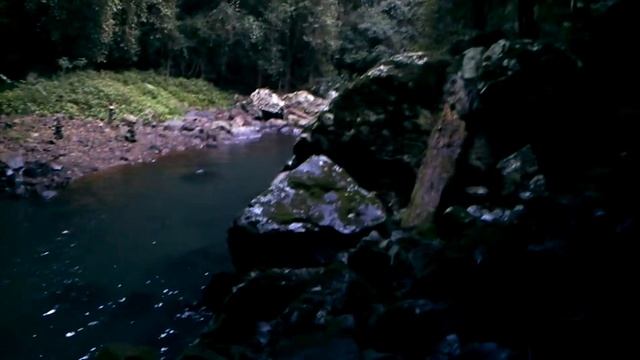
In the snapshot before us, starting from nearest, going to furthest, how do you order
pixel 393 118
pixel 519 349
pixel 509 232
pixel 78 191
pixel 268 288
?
1. pixel 519 349
2. pixel 509 232
3. pixel 268 288
4. pixel 393 118
5. pixel 78 191

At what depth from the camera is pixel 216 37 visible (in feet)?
91.8

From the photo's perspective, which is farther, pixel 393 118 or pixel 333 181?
pixel 393 118

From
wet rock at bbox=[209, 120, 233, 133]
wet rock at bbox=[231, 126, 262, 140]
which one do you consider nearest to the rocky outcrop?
wet rock at bbox=[209, 120, 233, 133]

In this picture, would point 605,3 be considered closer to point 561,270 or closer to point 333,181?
point 561,270

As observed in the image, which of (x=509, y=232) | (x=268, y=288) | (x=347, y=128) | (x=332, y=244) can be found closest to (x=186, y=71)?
(x=347, y=128)

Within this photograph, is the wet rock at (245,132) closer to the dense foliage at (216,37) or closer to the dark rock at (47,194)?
the dense foliage at (216,37)

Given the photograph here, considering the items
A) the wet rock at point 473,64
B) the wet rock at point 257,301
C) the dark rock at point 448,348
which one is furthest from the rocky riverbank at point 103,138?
the dark rock at point 448,348

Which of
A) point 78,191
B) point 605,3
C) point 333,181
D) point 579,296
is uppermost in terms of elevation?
point 605,3

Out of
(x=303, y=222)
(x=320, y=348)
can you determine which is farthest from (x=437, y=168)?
(x=320, y=348)

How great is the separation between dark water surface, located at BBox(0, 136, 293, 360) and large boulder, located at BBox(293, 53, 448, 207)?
267 cm

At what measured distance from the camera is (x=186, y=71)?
93.5 feet

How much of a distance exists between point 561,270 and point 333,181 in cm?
581

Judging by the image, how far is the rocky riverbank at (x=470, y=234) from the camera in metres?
3.49

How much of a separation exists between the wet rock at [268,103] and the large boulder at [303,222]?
1636 centimetres
